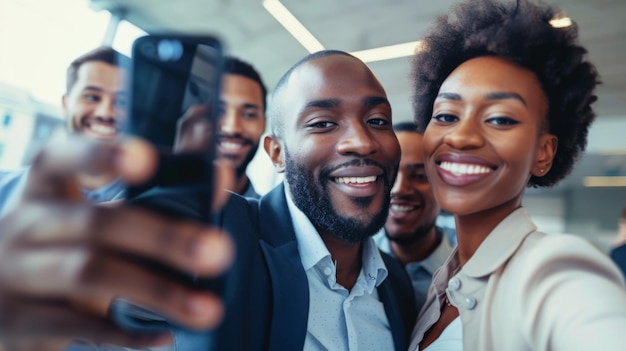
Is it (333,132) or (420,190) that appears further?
(420,190)

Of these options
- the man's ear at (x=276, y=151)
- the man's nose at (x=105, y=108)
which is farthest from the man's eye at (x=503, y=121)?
the man's nose at (x=105, y=108)

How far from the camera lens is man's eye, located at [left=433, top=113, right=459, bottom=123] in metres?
0.87

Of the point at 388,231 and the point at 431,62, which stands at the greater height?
the point at 431,62

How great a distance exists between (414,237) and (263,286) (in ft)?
3.44

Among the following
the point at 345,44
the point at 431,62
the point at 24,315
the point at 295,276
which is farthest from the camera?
the point at 345,44

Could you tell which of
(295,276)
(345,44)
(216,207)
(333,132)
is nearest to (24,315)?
(216,207)

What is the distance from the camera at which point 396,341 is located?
90cm

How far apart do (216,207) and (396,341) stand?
71 centimetres

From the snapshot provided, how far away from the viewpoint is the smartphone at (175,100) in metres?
0.35

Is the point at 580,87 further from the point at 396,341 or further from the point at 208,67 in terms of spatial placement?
the point at 208,67

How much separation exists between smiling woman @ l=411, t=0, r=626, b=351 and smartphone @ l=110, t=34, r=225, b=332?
523 mm

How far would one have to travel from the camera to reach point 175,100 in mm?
366

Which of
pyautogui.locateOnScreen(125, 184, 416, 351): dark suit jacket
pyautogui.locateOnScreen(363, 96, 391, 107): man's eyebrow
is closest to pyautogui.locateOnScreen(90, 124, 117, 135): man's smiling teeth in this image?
pyautogui.locateOnScreen(125, 184, 416, 351): dark suit jacket

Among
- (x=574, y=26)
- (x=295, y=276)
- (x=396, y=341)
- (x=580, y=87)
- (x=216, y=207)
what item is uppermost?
(x=574, y=26)
